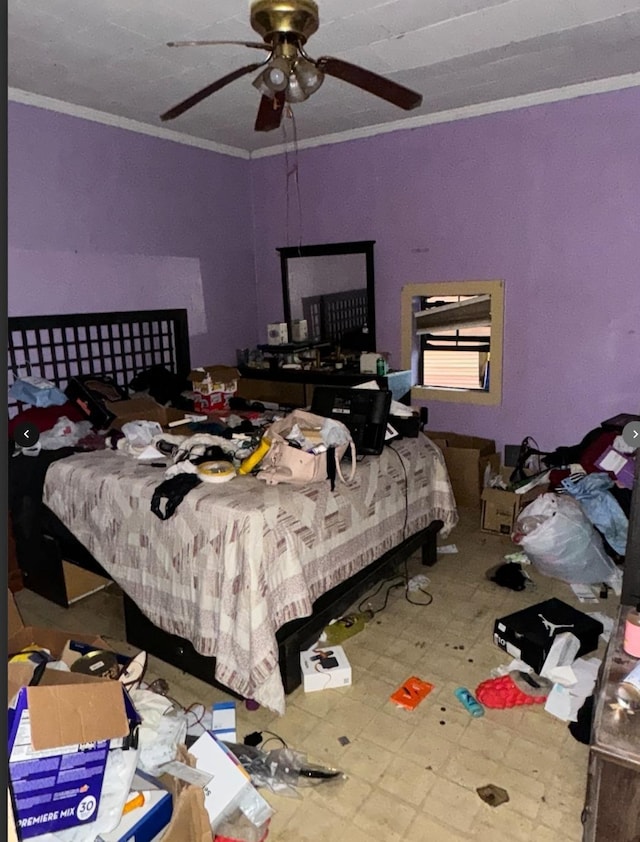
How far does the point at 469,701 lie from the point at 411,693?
22 centimetres

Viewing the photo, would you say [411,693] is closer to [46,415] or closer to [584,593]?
[584,593]

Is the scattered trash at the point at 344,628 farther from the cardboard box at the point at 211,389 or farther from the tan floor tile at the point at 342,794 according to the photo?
the cardboard box at the point at 211,389

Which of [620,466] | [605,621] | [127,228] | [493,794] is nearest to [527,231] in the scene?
[620,466]

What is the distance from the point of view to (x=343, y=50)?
3041mm

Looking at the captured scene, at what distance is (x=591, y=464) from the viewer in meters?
3.53

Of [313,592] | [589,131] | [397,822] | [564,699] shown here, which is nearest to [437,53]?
[589,131]

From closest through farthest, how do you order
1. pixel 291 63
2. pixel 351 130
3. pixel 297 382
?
pixel 291 63 < pixel 351 130 < pixel 297 382

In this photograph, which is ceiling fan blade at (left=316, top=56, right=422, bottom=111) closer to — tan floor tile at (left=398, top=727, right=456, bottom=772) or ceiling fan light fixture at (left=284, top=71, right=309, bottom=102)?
ceiling fan light fixture at (left=284, top=71, right=309, bottom=102)

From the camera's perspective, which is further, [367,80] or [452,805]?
[367,80]

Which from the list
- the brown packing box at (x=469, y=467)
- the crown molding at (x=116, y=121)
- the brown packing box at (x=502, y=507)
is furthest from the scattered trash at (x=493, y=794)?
the crown molding at (x=116, y=121)

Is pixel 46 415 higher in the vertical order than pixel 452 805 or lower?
higher

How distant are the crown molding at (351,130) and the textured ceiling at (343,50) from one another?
3cm

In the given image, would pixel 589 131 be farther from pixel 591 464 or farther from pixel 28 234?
pixel 28 234

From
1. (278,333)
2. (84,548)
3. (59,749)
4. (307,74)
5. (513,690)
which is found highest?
(307,74)
